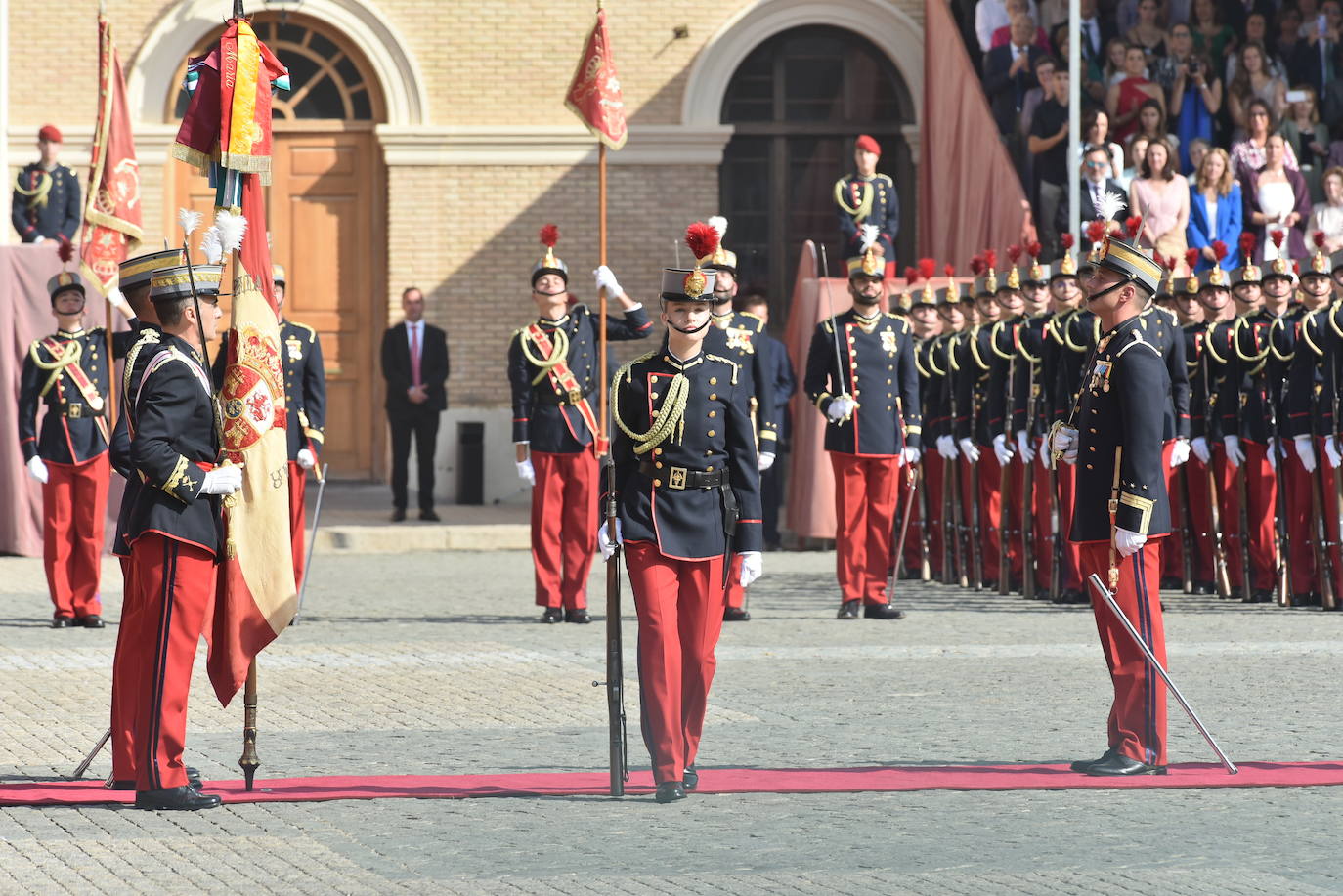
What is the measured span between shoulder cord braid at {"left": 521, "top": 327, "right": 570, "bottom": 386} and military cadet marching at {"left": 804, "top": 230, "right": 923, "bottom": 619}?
1446 millimetres

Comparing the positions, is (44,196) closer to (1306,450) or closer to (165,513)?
(1306,450)

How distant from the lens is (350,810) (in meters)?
7.30

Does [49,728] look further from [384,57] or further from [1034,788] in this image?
[384,57]

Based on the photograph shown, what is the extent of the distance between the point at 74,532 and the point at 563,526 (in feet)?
9.21

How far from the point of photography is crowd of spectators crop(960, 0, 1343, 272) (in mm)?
18109

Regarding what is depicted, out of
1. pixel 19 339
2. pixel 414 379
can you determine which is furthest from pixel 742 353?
pixel 414 379

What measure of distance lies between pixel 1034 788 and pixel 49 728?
13.0ft

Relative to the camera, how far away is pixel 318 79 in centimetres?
2236

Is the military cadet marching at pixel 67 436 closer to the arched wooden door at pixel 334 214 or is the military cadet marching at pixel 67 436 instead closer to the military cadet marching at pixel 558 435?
the military cadet marching at pixel 558 435

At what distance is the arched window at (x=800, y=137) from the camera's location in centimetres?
2284

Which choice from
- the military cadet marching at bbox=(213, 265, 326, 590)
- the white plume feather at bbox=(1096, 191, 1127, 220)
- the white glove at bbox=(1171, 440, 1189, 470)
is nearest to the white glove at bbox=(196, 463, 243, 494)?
the white plume feather at bbox=(1096, 191, 1127, 220)

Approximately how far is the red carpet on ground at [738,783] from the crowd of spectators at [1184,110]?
9979 millimetres

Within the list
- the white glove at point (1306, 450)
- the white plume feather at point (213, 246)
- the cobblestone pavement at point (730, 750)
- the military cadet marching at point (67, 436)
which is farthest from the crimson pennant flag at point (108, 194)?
the white glove at point (1306, 450)

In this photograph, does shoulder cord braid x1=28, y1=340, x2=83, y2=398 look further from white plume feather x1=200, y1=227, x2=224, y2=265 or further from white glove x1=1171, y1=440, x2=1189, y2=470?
white glove x1=1171, y1=440, x2=1189, y2=470
